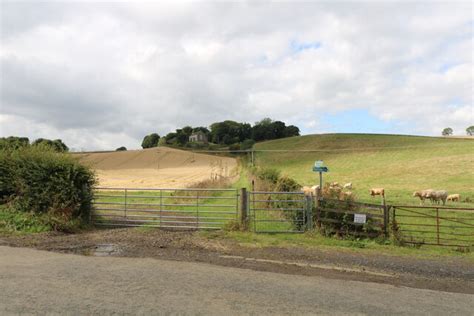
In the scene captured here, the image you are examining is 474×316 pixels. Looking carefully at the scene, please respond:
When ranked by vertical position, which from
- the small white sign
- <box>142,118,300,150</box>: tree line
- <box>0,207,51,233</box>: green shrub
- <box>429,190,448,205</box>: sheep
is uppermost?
<box>142,118,300,150</box>: tree line

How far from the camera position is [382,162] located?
166 ft

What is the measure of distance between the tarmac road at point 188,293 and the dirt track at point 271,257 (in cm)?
65

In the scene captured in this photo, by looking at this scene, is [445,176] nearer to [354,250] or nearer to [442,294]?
[354,250]

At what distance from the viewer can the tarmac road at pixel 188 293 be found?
539 cm

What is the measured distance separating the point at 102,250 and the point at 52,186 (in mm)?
4572

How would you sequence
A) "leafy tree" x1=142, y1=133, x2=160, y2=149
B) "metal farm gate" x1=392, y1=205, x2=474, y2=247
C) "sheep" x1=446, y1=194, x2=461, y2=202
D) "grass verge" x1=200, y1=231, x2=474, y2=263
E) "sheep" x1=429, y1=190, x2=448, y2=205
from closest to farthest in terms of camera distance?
1. "grass verge" x1=200, y1=231, x2=474, y2=263
2. "metal farm gate" x1=392, y1=205, x2=474, y2=247
3. "sheep" x1=429, y1=190, x2=448, y2=205
4. "sheep" x1=446, y1=194, x2=461, y2=202
5. "leafy tree" x1=142, y1=133, x2=160, y2=149

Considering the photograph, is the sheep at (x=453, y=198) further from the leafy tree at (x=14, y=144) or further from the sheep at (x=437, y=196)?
the leafy tree at (x=14, y=144)

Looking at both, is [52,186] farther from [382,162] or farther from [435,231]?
[382,162]

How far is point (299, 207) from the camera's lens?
13164 millimetres

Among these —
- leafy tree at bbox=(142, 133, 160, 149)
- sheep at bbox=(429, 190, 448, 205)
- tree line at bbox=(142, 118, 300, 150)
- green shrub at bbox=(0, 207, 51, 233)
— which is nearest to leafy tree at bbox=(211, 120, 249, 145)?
tree line at bbox=(142, 118, 300, 150)

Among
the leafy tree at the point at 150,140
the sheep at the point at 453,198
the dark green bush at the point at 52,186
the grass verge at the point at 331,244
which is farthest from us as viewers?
the leafy tree at the point at 150,140

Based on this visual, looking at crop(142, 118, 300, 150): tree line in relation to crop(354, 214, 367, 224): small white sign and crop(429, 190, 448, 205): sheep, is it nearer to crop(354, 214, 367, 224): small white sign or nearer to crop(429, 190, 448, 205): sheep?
crop(429, 190, 448, 205): sheep

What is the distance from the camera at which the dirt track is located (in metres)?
7.81

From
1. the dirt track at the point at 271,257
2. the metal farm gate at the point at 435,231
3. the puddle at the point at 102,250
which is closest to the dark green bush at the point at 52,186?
the dirt track at the point at 271,257
